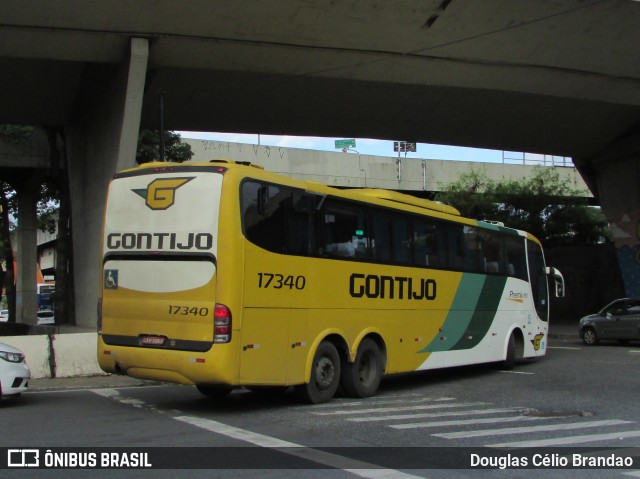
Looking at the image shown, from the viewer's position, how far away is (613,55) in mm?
20484

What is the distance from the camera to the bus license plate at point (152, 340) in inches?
376

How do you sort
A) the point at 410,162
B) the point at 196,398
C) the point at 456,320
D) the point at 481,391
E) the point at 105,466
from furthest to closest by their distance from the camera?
the point at 410,162
the point at 456,320
the point at 481,391
the point at 196,398
the point at 105,466

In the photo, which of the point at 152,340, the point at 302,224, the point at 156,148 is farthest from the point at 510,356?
the point at 156,148

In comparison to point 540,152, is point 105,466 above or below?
below

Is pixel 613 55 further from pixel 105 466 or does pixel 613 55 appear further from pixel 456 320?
pixel 105 466

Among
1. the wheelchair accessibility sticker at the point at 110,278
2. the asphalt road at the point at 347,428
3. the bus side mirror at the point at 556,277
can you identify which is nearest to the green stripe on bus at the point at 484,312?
the asphalt road at the point at 347,428

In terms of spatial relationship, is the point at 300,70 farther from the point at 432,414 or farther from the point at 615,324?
the point at 615,324

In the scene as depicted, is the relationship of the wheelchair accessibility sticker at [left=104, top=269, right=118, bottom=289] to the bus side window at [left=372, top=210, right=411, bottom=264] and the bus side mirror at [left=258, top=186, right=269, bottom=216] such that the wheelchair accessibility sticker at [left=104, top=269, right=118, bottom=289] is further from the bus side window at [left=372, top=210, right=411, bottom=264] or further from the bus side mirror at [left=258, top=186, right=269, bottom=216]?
the bus side window at [left=372, top=210, right=411, bottom=264]

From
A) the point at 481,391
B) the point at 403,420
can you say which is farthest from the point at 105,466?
the point at 481,391

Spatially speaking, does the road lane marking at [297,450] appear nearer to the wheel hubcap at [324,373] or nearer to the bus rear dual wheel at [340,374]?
the bus rear dual wheel at [340,374]

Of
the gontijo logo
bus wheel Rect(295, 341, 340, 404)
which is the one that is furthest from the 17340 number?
the gontijo logo

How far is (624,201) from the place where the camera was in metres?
31.5

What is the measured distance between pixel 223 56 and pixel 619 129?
749 inches

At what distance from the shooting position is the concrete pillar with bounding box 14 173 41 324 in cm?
3569
